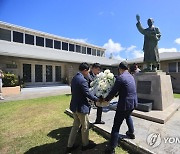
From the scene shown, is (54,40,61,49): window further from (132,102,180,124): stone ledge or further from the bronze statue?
(132,102,180,124): stone ledge

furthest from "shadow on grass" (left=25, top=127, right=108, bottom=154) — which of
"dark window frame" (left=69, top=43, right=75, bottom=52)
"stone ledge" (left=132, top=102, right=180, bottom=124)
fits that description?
"dark window frame" (left=69, top=43, right=75, bottom=52)

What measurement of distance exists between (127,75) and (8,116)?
16.1 feet

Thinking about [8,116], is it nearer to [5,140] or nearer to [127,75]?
[5,140]

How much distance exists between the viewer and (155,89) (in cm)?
598

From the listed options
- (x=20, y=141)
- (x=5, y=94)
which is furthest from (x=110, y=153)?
(x=5, y=94)

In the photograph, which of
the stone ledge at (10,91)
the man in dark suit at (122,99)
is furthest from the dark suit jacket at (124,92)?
the stone ledge at (10,91)

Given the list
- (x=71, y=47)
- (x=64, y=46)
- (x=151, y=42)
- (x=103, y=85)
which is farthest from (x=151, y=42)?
(x=71, y=47)

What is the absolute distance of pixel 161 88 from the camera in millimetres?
5883

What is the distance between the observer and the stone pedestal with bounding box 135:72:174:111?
585 centimetres

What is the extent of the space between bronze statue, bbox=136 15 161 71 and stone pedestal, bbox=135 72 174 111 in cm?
56

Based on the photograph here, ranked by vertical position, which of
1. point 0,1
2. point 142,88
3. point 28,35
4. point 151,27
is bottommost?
point 142,88

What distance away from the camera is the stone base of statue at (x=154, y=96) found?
17.6 ft

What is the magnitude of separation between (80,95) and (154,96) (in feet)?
12.8

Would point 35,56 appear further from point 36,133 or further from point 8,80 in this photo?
point 36,133
